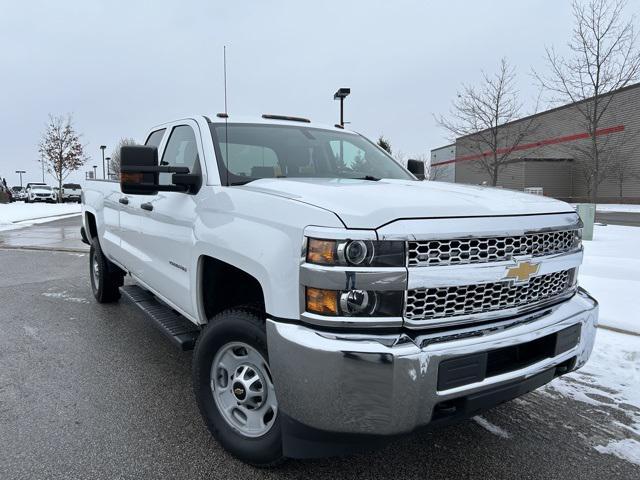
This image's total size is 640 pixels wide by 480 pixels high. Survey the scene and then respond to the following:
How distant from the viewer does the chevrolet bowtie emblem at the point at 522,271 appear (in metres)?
2.21

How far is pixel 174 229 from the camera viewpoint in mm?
3285

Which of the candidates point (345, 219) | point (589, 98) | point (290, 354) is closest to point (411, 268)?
point (345, 219)

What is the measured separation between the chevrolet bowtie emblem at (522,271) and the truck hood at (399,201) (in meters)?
0.25

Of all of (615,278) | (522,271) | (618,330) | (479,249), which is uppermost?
(479,249)

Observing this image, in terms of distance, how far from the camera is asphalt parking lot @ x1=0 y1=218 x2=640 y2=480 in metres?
2.56

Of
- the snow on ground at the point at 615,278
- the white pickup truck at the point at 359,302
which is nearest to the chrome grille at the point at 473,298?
the white pickup truck at the point at 359,302

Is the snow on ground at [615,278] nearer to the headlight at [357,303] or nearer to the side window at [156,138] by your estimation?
the headlight at [357,303]

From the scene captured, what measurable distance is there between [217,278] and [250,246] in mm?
687

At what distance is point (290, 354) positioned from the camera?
2.02 metres

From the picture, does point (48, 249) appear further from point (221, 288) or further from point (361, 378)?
point (361, 378)

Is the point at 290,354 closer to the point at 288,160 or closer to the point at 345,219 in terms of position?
the point at 345,219

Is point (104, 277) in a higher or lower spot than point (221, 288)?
lower

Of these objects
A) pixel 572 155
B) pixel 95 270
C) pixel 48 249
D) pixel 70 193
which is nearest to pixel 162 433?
pixel 95 270

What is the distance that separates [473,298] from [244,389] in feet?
4.02
